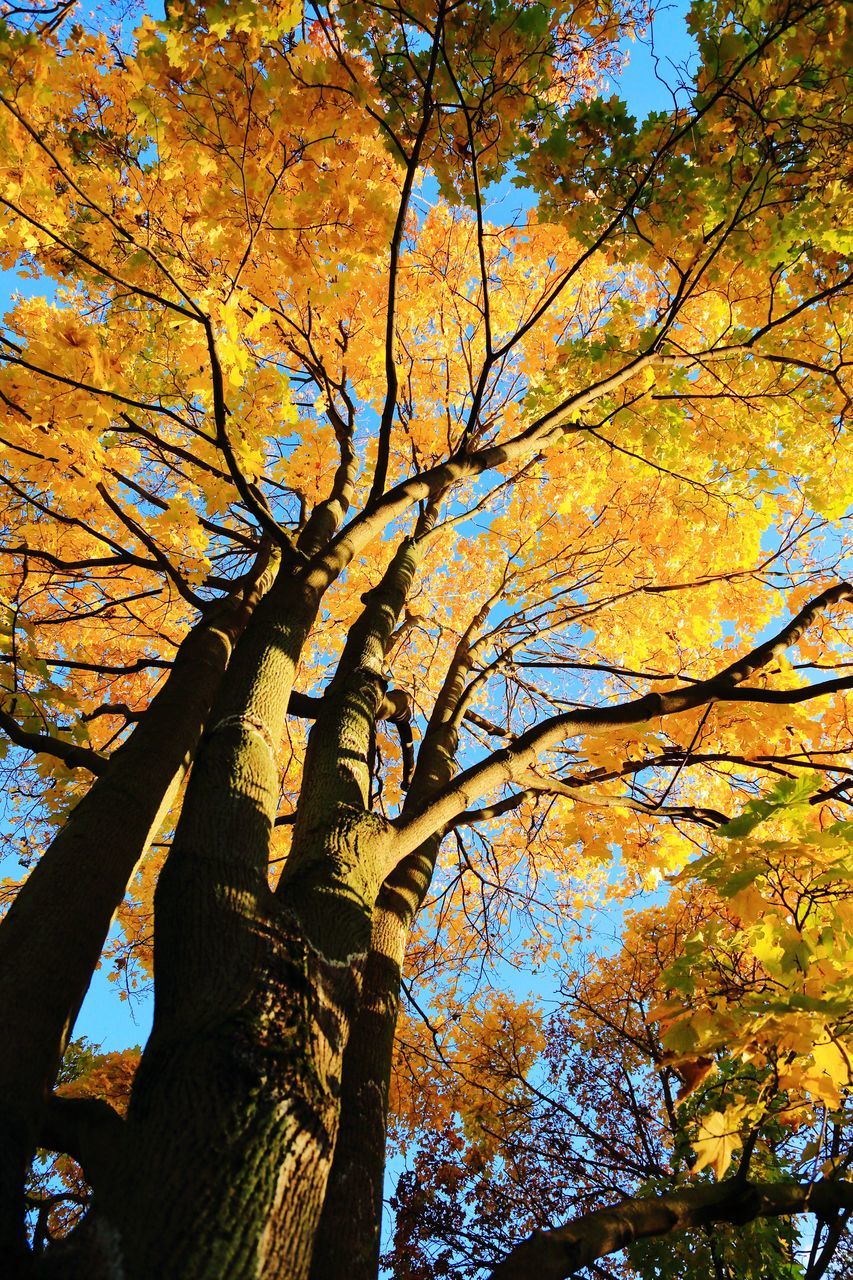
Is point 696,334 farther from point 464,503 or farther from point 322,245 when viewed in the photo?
point 322,245

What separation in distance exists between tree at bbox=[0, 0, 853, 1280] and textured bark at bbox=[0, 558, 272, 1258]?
0.5 inches

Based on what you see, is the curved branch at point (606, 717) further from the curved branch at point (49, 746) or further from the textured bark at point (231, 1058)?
the curved branch at point (49, 746)

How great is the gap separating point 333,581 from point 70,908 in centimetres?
164

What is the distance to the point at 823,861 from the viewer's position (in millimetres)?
1997

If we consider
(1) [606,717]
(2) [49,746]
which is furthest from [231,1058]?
(1) [606,717]

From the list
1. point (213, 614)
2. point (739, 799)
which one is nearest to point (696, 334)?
point (739, 799)

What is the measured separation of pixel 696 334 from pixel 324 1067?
5.27 metres

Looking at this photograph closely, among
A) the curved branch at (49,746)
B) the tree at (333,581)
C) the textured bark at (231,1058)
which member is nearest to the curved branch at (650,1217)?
the tree at (333,581)

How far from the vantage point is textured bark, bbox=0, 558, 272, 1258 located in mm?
1673

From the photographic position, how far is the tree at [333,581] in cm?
154

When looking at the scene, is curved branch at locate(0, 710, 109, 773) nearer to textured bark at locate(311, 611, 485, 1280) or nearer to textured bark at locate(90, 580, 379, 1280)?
textured bark at locate(90, 580, 379, 1280)

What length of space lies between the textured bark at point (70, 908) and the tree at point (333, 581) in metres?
0.01

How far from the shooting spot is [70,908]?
222cm

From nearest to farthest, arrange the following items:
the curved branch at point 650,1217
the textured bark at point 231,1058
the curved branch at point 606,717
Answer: the textured bark at point 231,1058 → the curved branch at point 650,1217 → the curved branch at point 606,717
